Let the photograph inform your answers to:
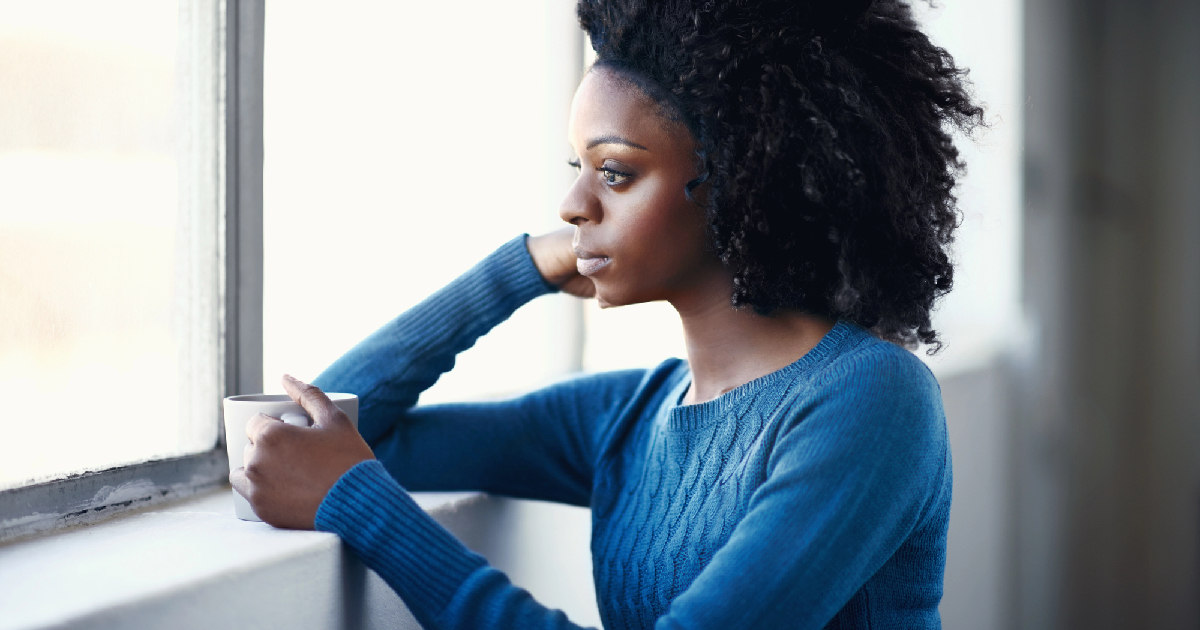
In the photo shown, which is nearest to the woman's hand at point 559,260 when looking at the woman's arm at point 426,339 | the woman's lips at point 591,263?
the woman's arm at point 426,339

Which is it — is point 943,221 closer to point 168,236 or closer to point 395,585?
point 395,585

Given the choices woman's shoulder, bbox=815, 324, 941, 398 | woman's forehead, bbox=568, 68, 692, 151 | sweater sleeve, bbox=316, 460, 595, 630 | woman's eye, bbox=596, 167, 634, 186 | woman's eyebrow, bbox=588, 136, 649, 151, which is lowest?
sweater sleeve, bbox=316, 460, 595, 630

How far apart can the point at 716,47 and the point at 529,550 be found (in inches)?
23.4

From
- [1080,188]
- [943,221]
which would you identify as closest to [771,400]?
[943,221]

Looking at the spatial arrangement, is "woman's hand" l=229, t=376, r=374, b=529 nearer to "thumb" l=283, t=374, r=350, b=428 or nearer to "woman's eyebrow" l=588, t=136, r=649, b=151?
"thumb" l=283, t=374, r=350, b=428

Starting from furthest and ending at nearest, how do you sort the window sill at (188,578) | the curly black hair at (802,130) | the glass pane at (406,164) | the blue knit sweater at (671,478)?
the glass pane at (406,164) → the curly black hair at (802,130) → the blue knit sweater at (671,478) → the window sill at (188,578)

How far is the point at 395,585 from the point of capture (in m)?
0.68

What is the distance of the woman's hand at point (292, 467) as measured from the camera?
2.29 ft

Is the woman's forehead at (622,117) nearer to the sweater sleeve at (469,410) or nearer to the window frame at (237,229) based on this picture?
the sweater sleeve at (469,410)

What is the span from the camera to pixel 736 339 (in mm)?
857

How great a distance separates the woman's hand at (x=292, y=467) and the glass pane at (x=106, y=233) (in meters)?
0.19

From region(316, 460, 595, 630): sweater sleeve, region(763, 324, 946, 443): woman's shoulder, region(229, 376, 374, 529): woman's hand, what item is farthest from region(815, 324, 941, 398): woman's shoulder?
region(229, 376, 374, 529): woman's hand

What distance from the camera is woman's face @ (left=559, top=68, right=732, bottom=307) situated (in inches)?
31.2

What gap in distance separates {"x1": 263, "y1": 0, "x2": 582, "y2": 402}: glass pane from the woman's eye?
40cm
